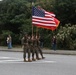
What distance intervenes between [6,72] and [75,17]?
93.6ft

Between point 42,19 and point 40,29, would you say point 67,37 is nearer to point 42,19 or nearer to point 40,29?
point 40,29

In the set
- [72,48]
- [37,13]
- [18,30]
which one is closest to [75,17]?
[72,48]

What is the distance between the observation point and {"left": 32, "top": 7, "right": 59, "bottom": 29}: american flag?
84.3 ft

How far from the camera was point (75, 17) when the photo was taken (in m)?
44.4

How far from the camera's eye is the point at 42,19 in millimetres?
25906

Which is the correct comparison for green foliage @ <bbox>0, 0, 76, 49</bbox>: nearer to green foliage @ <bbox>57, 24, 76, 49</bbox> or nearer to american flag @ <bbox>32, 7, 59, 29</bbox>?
green foliage @ <bbox>57, 24, 76, 49</bbox>

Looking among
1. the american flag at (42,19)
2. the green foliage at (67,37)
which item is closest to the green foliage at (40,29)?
the green foliage at (67,37)

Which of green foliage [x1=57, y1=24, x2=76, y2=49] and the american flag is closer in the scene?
the american flag

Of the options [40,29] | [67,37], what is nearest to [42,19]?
[67,37]

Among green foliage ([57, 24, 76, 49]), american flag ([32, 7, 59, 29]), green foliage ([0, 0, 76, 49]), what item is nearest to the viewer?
american flag ([32, 7, 59, 29])

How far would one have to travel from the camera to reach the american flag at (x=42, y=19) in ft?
84.3

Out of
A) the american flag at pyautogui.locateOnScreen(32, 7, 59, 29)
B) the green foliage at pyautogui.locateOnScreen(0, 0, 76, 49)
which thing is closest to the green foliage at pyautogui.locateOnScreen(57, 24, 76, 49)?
the green foliage at pyautogui.locateOnScreen(0, 0, 76, 49)

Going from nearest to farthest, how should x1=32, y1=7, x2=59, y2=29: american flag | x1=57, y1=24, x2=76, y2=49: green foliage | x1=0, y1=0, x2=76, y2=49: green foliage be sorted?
x1=32, y1=7, x2=59, y2=29: american flag → x1=57, y1=24, x2=76, y2=49: green foliage → x1=0, y1=0, x2=76, y2=49: green foliage

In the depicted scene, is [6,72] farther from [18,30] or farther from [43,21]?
[18,30]
